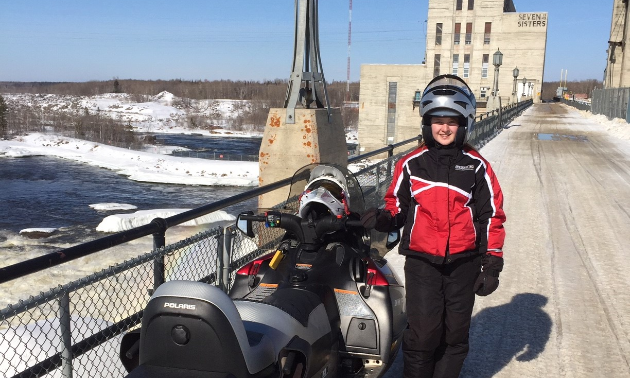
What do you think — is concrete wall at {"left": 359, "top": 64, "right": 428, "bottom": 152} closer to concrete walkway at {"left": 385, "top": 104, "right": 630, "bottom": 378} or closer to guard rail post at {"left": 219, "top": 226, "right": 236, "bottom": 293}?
concrete walkway at {"left": 385, "top": 104, "right": 630, "bottom": 378}

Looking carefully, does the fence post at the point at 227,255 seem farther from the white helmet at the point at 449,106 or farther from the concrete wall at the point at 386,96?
the concrete wall at the point at 386,96

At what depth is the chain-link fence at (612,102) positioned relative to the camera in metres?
31.3

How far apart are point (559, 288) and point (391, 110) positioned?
6047cm

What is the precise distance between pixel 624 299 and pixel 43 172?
173ft

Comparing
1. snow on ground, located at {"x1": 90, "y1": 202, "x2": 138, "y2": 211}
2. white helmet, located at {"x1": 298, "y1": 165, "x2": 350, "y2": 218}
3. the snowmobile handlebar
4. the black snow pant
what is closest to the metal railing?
the snowmobile handlebar

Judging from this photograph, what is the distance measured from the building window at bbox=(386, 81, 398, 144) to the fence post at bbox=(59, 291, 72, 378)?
63367mm

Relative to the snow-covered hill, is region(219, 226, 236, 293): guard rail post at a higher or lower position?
higher

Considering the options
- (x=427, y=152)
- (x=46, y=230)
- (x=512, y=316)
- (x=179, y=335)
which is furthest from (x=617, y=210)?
(x=46, y=230)

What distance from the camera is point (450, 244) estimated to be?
10.0 ft

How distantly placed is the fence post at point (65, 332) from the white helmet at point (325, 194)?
4.35 feet

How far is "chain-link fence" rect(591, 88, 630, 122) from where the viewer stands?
31.3m

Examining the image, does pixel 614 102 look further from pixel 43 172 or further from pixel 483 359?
pixel 43 172

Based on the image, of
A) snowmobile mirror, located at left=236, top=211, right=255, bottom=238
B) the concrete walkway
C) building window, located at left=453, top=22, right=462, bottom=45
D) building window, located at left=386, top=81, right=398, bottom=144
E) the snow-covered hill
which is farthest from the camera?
the snow-covered hill

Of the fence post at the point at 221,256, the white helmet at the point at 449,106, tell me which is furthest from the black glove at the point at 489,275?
the fence post at the point at 221,256
